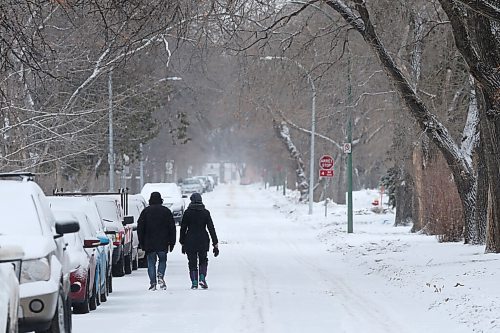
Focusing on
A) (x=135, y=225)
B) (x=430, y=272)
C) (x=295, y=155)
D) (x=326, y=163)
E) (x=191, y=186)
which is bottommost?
(x=430, y=272)

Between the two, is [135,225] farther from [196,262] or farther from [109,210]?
[196,262]

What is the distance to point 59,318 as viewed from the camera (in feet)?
38.3

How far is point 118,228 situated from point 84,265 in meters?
7.13

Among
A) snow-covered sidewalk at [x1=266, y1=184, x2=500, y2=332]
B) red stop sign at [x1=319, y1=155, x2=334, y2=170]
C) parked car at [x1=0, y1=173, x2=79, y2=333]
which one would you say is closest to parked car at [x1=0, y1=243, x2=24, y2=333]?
parked car at [x1=0, y1=173, x2=79, y2=333]

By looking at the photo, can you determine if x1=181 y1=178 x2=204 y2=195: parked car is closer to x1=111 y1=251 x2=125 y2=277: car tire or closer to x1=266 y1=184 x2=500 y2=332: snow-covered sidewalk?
x1=266 y1=184 x2=500 y2=332: snow-covered sidewalk

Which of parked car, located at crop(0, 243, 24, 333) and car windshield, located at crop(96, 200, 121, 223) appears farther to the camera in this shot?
car windshield, located at crop(96, 200, 121, 223)

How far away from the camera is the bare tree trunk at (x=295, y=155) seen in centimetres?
6469

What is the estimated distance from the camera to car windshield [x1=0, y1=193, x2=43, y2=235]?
470 inches

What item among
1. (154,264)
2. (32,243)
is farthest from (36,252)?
(154,264)

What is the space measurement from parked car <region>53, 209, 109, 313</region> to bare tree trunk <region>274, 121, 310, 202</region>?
45.9 m

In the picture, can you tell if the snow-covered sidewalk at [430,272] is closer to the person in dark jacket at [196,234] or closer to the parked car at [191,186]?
the person in dark jacket at [196,234]

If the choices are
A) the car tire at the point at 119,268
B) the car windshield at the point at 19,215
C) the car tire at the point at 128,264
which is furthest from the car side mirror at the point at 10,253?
the car tire at the point at 128,264

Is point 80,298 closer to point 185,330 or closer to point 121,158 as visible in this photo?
point 185,330

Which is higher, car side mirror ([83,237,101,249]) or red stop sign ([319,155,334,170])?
red stop sign ([319,155,334,170])
